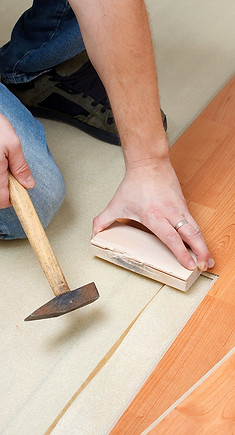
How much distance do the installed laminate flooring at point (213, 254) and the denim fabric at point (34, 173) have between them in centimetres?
39

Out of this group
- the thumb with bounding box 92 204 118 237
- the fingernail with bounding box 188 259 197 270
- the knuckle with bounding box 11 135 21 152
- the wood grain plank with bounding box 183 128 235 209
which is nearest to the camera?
the knuckle with bounding box 11 135 21 152

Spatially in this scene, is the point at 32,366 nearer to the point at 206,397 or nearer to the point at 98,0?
the point at 206,397

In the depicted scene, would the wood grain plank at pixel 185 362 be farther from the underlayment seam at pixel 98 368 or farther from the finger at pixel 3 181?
the finger at pixel 3 181

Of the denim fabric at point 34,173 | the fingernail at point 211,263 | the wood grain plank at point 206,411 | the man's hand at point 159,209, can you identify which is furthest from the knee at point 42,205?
the wood grain plank at point 206,411

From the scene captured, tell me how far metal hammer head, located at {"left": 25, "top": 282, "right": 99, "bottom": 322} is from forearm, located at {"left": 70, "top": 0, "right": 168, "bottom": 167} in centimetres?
41

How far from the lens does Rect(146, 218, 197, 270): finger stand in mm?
1327

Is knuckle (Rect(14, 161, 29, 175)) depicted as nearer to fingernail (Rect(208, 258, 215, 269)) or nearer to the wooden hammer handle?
the wooden hammer handle

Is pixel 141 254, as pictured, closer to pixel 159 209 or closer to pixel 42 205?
pixel 159 209

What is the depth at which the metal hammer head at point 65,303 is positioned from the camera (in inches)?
45.5

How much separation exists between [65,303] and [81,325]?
0.16 m

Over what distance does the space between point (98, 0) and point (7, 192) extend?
52 centimetres

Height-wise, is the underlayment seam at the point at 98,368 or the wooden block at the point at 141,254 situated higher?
the wooden block at the point at 141,254

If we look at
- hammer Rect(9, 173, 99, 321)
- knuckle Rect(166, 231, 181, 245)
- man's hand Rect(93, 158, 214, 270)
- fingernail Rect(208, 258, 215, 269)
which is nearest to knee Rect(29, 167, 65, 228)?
man's hand Rect(93, 158, 214, 270)

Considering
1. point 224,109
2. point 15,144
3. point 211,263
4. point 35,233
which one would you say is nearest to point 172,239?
point 211,263
